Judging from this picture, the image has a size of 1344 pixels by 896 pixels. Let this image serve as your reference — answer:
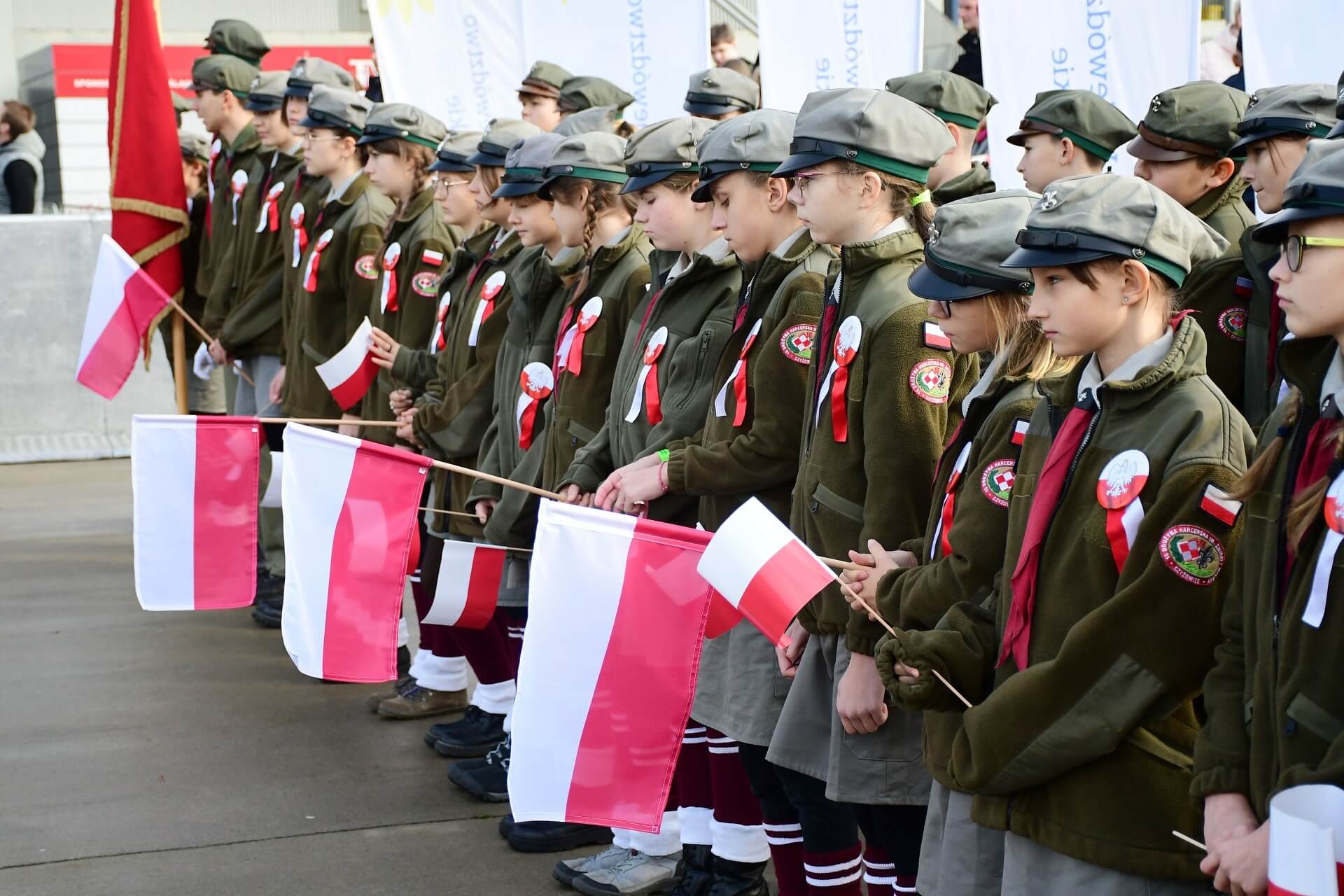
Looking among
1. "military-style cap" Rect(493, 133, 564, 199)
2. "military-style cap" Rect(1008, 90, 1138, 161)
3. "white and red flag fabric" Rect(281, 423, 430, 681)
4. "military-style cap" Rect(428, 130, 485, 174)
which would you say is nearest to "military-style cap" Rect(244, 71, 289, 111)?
"military-style cap" Rect(428, 130, 485, 174)

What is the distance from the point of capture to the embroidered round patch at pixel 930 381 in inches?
139

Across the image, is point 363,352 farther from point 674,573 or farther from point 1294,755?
point 1294,755

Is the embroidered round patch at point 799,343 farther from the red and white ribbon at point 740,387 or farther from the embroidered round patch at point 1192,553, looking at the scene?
the embroidered round patch at point 1192,553

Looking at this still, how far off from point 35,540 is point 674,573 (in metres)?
7.95

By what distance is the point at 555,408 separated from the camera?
5.27 meters

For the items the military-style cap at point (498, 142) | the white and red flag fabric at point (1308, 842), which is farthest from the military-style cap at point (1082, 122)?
the white and red flag fabric at point (1308, 842)

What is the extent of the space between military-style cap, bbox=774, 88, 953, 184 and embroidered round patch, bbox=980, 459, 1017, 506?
88 centimetres

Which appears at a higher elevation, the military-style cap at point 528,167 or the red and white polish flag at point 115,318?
the military-style cap at point 528,167

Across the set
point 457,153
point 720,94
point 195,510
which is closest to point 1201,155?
point 457,153

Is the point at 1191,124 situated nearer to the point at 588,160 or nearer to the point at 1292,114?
the point at 1292,114

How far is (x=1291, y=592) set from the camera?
235cm

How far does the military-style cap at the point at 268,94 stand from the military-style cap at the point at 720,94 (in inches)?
101

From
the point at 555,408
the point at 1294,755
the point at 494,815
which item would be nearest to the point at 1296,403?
the point at 1294,755

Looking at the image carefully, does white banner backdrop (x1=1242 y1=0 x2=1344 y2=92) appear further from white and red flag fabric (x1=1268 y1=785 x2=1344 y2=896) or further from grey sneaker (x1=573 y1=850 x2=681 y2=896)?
white and red flag fabric (x1=1268 y1=785 x2=1344 y2=896)
